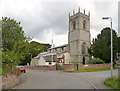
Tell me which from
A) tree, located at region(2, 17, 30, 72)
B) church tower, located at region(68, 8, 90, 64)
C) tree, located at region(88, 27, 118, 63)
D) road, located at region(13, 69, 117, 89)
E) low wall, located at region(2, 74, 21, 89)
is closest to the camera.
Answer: low wall, located at region(2, 74, 21, 89)

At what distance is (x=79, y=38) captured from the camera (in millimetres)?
42188

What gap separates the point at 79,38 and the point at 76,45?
2.72 meters

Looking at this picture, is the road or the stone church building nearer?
the road

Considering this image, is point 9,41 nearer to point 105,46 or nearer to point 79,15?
point 105,46

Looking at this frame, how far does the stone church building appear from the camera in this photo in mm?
41281

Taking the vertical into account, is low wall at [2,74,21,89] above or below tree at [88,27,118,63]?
below

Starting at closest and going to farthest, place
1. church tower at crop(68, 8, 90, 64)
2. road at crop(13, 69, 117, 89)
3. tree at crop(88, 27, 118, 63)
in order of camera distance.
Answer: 1. road at crop(13, 69, 117, 89)
2. tree at crop(88, 27, 118, 63)
3. church tower at crop(68, 8, 90, 64)

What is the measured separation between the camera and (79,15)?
43.6 metres

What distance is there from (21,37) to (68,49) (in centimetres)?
3164

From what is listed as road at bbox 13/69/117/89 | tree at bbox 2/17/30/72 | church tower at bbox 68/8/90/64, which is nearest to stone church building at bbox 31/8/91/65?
church tower at bbox 68/8/90/64

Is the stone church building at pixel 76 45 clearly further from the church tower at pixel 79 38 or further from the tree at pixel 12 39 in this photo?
the tree at pixel 12 39

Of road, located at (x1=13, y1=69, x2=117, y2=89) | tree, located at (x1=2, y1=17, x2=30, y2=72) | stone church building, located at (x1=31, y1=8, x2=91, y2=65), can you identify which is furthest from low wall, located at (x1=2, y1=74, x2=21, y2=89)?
stone church building, located at (x1=31, y1=8, x2=91, y2=65)

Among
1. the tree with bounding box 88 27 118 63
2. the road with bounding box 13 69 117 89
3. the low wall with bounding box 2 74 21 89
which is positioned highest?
the tree with bounding box 88 27 118 63

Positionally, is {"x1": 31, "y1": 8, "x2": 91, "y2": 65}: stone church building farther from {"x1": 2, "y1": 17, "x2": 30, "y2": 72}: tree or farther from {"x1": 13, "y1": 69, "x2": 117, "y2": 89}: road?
{"x1": 2, "y1": 17, "x2": 30, "y2": 72}: tree
